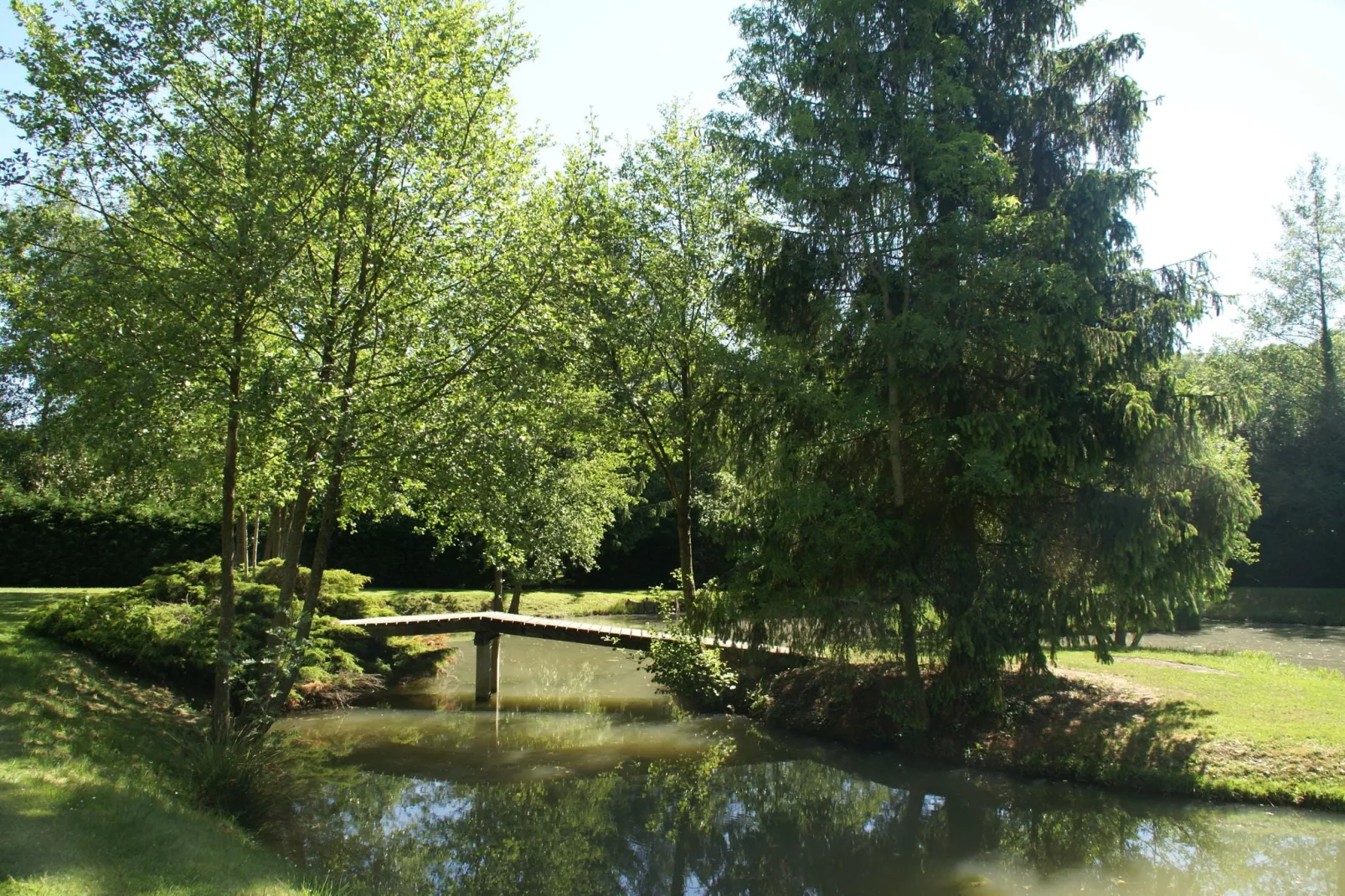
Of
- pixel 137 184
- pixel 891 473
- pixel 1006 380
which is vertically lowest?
pixel 891 473

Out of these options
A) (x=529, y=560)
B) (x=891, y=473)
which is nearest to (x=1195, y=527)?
(x=891, y=473)

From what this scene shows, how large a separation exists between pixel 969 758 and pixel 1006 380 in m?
5.04

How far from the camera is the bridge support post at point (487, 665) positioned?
57.6 ft

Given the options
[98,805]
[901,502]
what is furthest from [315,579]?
[901,502]

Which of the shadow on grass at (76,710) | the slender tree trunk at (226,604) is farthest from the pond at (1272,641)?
the shadow on grass at (76,710)

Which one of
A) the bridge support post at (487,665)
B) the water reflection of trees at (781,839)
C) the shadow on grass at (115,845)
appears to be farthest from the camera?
the bridge support post at (487,665)

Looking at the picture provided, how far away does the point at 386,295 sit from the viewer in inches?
407

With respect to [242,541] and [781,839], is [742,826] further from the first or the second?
[242,541]

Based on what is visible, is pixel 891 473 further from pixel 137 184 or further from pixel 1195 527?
pixel 137 184

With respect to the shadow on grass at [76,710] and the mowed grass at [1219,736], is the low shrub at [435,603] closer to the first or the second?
the shadow on grass at [76,710]

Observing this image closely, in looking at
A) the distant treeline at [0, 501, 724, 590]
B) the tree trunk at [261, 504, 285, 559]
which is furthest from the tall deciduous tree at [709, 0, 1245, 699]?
the tree trunk at [261, 504, 285, 559]

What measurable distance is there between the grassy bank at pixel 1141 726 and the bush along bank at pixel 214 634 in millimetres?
7735

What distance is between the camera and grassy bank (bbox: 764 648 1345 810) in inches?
390

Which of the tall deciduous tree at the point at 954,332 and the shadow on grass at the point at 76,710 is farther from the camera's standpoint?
the tall deciduous tree at the point at 954,332
